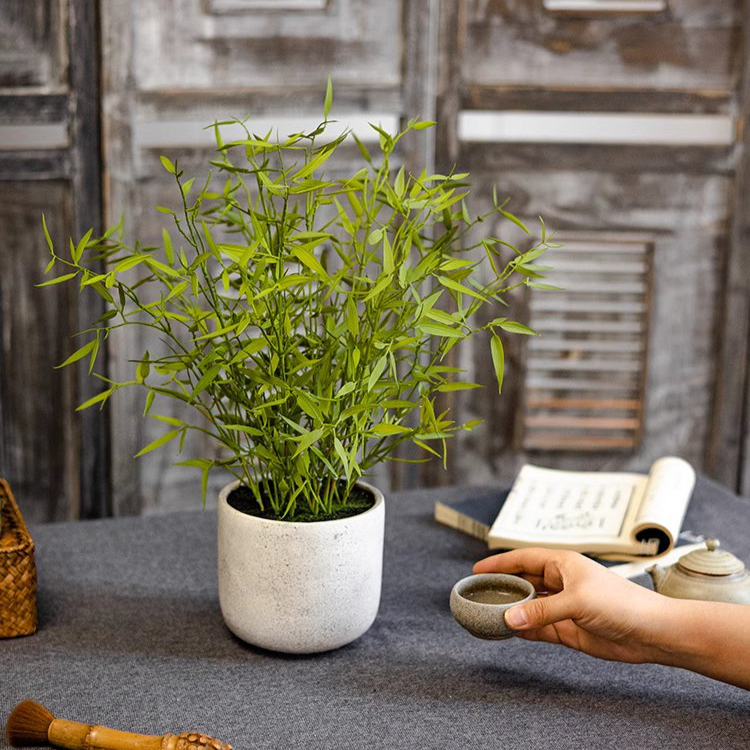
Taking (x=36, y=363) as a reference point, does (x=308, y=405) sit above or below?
above

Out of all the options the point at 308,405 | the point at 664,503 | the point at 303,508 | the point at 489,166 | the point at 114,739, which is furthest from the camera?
the point at 489,166

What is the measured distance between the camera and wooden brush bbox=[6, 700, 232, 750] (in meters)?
0.84

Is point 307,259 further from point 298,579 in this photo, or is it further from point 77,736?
point 77,736

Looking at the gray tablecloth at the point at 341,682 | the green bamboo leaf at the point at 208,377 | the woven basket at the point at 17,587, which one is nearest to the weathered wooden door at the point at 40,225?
the gray tablecloth at the point at 341,682

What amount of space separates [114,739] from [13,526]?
14.2 inches

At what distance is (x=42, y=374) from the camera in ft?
7.77

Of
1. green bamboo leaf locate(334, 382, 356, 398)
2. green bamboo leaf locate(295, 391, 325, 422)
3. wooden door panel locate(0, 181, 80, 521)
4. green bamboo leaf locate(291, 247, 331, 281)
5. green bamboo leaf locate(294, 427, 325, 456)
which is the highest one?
green bamboo leaf locate(291, 247, 331, 281)

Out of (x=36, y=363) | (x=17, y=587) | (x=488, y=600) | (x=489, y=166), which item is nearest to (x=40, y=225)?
(x=36, y=363)

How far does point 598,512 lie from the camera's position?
138 centimetres

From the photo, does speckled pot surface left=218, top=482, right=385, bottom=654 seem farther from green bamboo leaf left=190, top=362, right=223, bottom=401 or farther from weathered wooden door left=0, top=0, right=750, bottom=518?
weathered wooden door left=0, top=0, right=750, bottom=518

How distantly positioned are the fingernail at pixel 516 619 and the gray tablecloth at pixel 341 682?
2.6 inches

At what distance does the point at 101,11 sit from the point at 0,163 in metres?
0.40

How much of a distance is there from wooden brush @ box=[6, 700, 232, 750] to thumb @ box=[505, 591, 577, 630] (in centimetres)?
29

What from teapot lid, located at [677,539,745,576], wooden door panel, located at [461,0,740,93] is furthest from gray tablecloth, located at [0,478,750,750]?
wooden door panel, located at [461,0,740,93]
